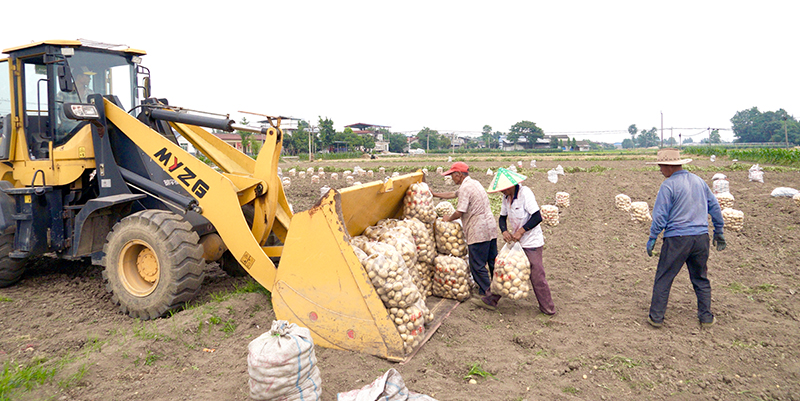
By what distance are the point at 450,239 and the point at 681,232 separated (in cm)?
240

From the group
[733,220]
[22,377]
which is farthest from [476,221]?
[733,220]

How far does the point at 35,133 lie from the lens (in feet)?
19.3

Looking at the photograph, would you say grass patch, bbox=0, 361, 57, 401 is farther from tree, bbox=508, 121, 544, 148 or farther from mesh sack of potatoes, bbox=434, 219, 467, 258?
tree, bbox=508, 121, 544, 148

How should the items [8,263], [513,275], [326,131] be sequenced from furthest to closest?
1. [326,131]
2. [8,263]
3. [513,275]

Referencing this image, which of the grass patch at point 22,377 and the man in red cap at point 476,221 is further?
the man in red cap at point 476,221

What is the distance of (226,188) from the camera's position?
4.88m

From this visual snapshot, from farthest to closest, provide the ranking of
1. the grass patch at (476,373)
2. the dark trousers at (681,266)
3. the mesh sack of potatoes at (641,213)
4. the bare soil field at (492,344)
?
the mesh sack of potatoes at (641,213), the dark trousers at (681,266), the grass patch at (476,373), the bare soil field at (492,344)

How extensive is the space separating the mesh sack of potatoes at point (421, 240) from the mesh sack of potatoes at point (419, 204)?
227 millimetres

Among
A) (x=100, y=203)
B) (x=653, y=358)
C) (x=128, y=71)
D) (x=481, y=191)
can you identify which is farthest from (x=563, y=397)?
(x=128, y=71)

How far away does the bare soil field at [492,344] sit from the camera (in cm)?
350

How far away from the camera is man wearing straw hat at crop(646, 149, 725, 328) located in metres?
4.67

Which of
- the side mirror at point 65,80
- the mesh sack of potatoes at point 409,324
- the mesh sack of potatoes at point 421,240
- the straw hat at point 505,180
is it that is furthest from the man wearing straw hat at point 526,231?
the side mirror at point 65,80

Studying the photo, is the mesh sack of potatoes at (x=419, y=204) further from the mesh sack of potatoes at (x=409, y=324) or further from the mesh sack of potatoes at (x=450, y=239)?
the mesh sack of potatoes at (x=409, y=324)

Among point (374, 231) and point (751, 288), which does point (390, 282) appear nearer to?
point (374, 231)
